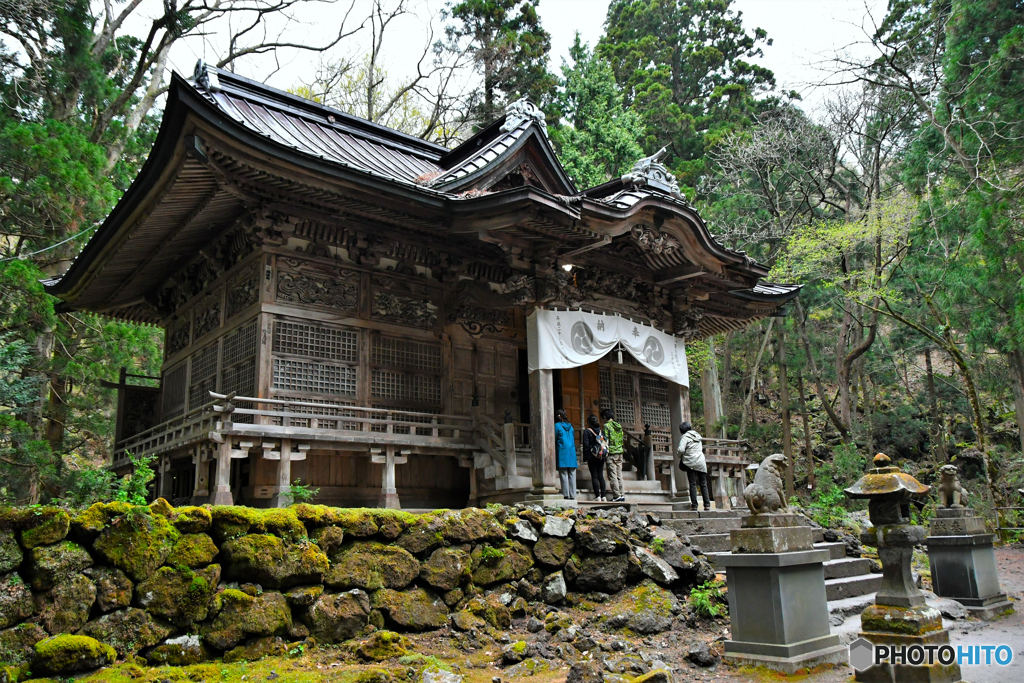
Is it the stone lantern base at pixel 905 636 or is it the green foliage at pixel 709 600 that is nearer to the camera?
the stone lantern base at pixel 905 636

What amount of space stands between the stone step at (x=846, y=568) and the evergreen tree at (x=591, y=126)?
17.9m

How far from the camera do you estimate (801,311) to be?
28.6 meters

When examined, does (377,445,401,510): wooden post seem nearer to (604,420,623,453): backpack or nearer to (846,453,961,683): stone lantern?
(604,420,623,453): backpack

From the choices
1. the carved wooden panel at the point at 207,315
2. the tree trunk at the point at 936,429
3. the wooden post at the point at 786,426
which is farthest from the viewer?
the wooden post at the point at 786,426

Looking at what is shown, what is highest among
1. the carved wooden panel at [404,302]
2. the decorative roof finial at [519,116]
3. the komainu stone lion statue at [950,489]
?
the decorative roof finial at [519,116]

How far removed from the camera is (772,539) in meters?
6.54

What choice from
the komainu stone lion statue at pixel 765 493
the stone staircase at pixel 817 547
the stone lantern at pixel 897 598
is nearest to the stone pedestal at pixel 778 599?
the komainu stone lion statue at pixel 765 493

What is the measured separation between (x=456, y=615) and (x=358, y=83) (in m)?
28.1

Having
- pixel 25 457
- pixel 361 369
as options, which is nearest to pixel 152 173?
pixel 361 369

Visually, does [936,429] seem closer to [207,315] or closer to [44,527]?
[207,315]

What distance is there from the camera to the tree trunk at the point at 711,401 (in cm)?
2392

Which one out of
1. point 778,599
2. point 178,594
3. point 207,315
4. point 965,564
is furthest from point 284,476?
point 965,564

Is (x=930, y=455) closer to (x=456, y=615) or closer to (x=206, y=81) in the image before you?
(x=456, y=615)

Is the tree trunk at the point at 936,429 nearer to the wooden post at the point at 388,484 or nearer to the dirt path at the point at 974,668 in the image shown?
the dirt path at the point at 974,668
